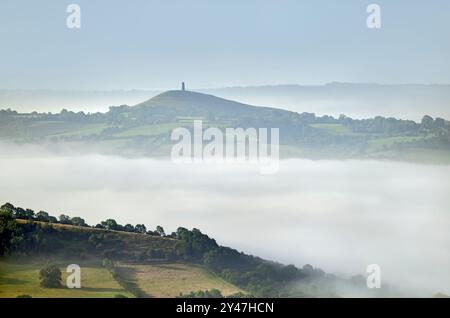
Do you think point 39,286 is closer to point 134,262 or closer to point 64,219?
point 134,262

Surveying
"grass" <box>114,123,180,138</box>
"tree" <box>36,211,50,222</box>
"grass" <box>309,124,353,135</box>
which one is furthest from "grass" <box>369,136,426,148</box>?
"tree" <box>36,211,50,222</box>

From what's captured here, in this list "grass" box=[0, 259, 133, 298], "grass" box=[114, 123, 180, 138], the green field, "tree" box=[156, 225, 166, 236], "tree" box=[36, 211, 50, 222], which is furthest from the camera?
"grass" box=[114, 123, 180, 138]

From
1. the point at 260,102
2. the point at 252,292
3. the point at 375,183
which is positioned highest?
the point at 260,102

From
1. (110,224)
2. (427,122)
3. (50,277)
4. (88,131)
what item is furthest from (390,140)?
(50,277)

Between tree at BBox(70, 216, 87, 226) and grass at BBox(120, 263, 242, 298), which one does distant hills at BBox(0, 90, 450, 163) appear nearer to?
tree at BBox(70, 216, 87, 226)

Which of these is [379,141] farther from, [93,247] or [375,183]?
[93,247]

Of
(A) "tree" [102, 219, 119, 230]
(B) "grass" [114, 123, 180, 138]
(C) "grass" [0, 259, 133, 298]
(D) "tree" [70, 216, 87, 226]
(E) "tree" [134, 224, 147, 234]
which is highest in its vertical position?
(B) "grass" [114, 123, 180, 138]

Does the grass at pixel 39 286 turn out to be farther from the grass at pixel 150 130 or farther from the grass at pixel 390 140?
the grass at pixel 390 140
